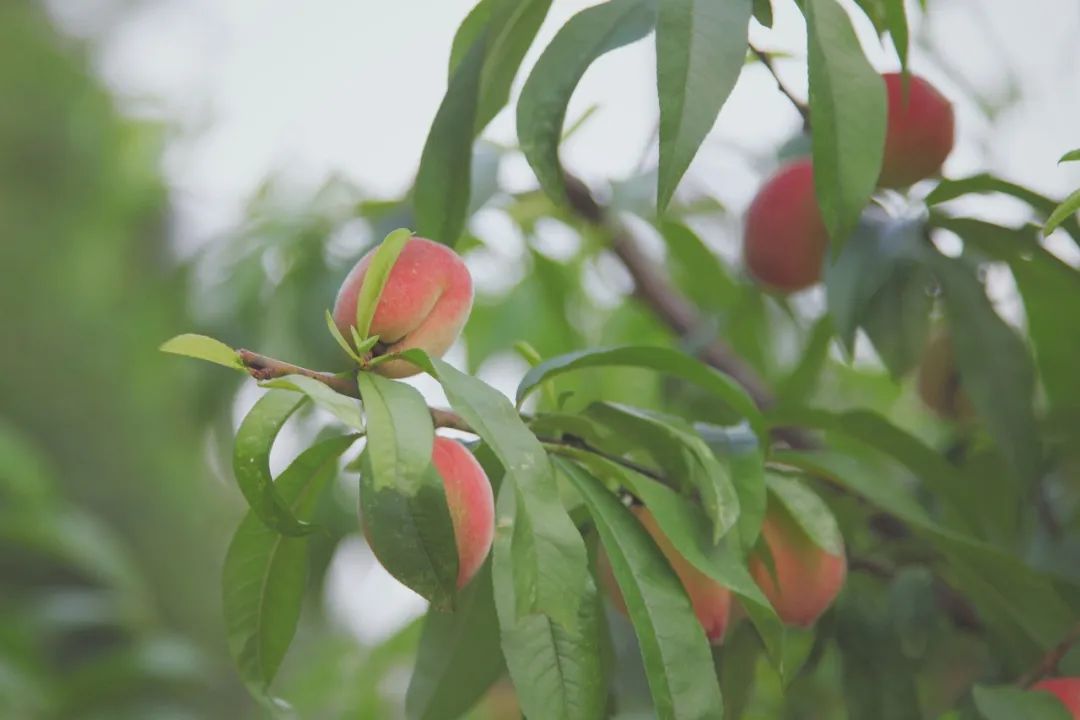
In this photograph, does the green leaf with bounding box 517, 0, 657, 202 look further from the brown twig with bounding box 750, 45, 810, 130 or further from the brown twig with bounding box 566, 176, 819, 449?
the brown twig with bounding box 566, 176, 819, 449

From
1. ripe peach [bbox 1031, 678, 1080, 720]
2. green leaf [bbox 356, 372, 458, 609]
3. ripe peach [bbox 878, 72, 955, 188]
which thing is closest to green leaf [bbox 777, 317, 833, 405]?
ripe peach [bbox 878, 72, 955, 188]

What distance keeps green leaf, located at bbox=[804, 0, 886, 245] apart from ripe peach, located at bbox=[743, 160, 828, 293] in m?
0.17

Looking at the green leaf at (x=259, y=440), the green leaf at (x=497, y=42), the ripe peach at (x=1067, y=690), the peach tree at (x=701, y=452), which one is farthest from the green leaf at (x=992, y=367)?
the green leaf at (x=259, y=440)

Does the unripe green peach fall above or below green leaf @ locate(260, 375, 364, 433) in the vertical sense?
below

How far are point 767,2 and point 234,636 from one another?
0.27 metres

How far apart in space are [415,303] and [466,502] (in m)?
0.06

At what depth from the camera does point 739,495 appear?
0.40 m

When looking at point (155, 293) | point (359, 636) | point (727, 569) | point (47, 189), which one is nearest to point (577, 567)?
point (727, 569)

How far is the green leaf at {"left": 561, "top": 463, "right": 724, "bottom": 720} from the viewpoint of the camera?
0.34 metres

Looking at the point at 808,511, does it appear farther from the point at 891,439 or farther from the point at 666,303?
the point at 666,303

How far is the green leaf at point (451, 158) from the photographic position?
16.9 inches

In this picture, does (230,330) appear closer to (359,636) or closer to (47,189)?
(359,636)

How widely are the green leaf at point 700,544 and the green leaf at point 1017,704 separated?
71 mm

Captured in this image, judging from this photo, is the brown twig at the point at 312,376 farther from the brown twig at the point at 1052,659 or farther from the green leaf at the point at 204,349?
the brown twig at the point at 1052,659
